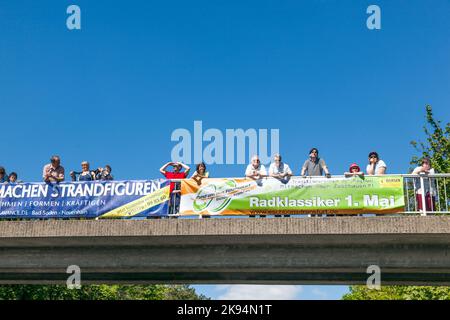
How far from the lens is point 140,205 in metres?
13.6

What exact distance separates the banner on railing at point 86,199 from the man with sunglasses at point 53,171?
16 centimetres

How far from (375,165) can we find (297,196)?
2.09 m

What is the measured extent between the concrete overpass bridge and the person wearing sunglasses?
1629 millimetres

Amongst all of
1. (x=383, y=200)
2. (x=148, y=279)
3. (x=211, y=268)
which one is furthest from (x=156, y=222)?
(x=383, y=200)

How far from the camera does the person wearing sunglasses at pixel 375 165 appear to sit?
1325cm

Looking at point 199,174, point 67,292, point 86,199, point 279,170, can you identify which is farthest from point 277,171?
point 67,292

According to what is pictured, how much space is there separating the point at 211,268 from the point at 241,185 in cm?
219

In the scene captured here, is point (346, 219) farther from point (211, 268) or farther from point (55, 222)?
point (55, 222)

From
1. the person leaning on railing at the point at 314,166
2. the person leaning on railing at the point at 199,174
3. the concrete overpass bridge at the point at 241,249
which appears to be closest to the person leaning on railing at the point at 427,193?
the concrete overpass bridge at the point at 241,249

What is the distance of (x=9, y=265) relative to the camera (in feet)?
47.9

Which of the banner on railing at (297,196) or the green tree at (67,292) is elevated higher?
the banner on railing at (297,196)

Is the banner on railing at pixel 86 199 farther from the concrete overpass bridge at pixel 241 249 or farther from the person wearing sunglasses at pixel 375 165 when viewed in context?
the person wearing sunglasses at pixel 375 165

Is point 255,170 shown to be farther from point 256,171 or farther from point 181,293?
point 181,293
